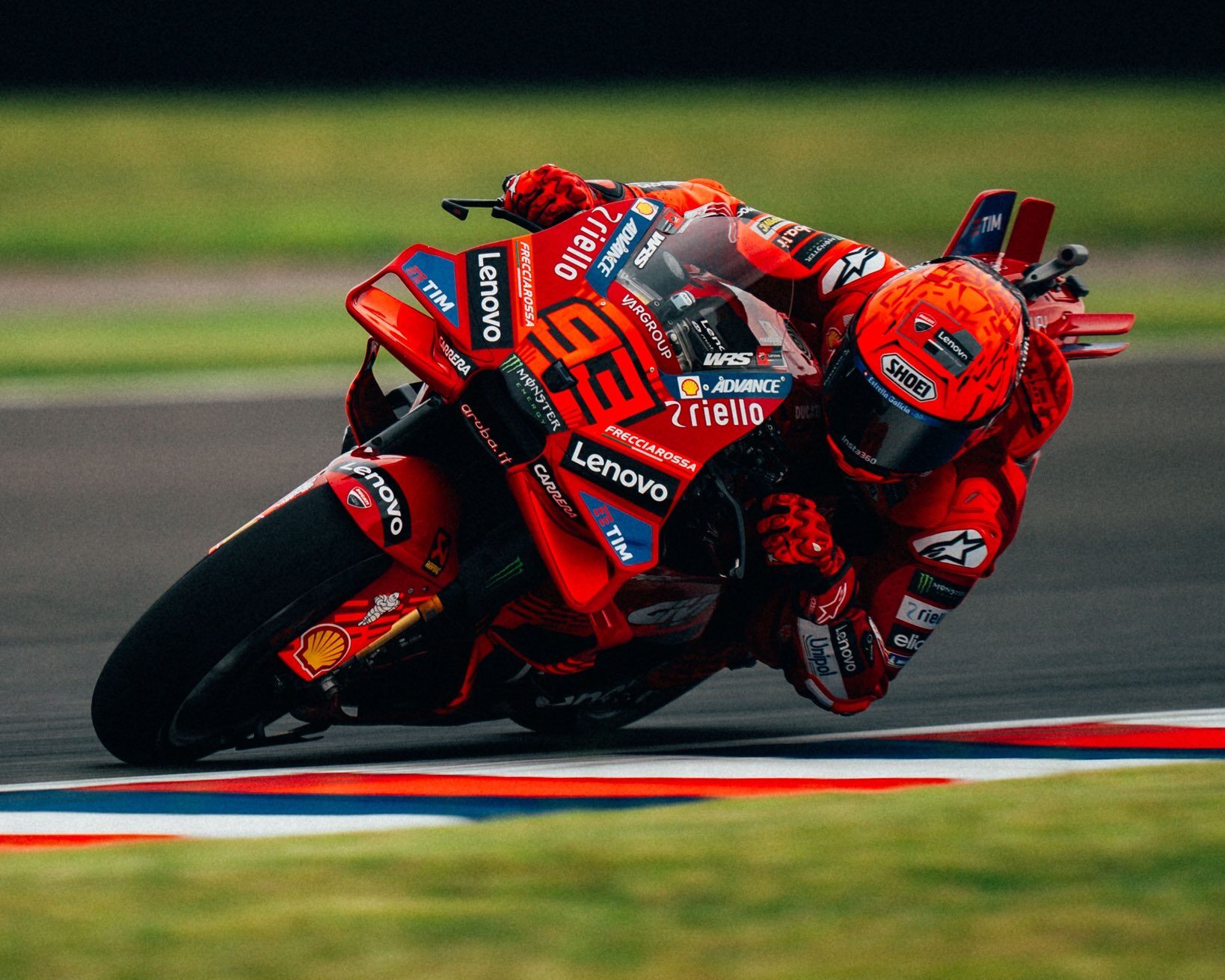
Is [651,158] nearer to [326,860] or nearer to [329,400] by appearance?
[329,400]

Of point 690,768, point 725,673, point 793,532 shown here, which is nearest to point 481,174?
point 725,673

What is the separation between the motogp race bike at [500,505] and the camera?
11.5ft

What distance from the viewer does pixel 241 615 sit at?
3.49 metres

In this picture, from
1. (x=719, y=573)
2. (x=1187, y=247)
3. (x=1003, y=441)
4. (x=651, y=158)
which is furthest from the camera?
(x=651, y=158)

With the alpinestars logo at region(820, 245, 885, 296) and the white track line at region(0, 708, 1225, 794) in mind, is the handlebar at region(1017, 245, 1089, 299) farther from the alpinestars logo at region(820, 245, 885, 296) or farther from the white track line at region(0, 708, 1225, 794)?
the white track line at region(0, 708, 1225, 794)

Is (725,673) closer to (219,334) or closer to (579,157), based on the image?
(219,334)

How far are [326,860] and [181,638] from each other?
796 millimetres

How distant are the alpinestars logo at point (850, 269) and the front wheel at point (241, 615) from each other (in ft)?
4.23

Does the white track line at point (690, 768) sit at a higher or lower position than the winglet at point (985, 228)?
lower

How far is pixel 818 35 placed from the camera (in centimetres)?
1819

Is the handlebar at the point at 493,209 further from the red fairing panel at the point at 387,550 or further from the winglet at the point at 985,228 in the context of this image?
the winglet at the point at 985,228

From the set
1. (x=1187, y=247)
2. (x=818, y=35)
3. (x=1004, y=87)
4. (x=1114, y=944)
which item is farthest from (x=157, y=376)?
(x=1004, y=87)

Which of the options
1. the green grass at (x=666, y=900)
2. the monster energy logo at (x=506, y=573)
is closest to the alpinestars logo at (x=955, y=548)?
the green grass at (x=666, y=900)

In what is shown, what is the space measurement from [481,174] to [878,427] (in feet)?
42.7
